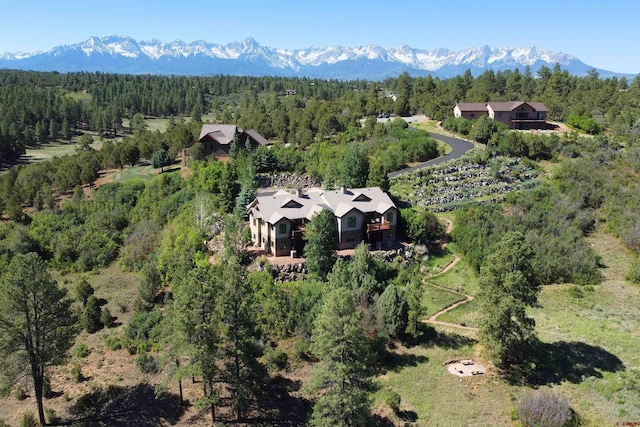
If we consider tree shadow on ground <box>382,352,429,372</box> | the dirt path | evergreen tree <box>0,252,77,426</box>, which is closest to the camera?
evergreen tree <box>0,252,77,426</box>

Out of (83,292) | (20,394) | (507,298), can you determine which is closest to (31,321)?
(20,394)

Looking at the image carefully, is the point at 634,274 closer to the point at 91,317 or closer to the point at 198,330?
the point at 198,330

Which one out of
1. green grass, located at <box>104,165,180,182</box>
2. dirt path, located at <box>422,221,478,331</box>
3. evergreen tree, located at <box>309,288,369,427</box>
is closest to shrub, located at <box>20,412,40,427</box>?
evergreen tree, located at <box>309,288,369,427</box>

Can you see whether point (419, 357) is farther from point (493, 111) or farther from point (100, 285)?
point (493, 111)

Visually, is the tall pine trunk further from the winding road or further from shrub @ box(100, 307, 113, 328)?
the winding road

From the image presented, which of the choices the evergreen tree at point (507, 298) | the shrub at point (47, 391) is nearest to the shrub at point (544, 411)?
the evergreen tree at point (507, 298)

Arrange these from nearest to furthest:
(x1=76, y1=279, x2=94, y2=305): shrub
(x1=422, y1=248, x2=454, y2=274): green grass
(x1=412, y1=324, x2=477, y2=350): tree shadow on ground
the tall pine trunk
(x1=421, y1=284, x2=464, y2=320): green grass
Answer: the tall pine trunk < (x1=412, y1=324, x2=477, y2=350): tree shadow on ground < (x1=421, y1=284, x2=464, y2=320): green grass < (x1=76, y1=279, x2=94, y2=305): shrub < (x1=422, y1=248, x2=454, y2=274): green grass
